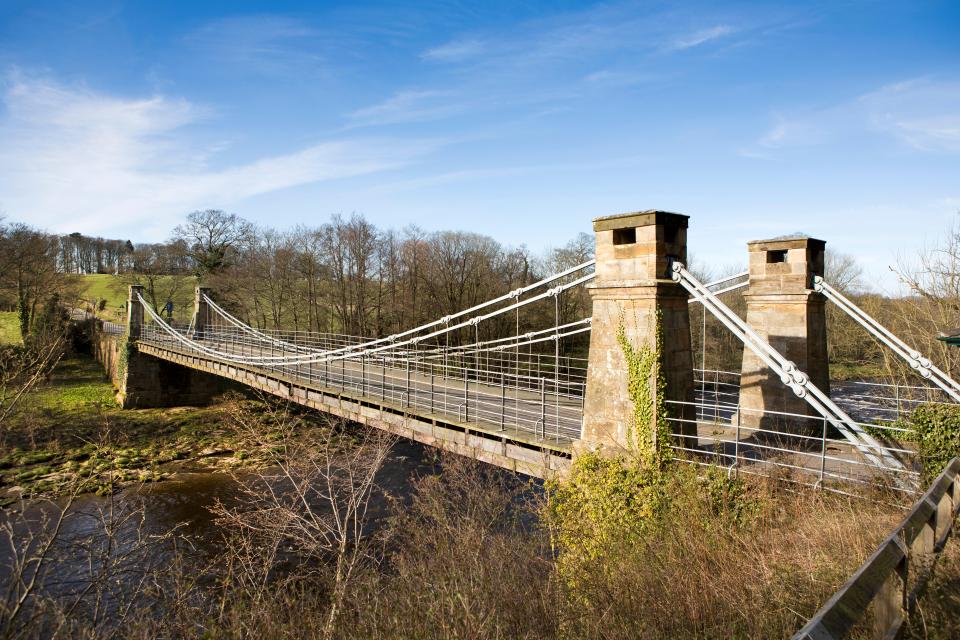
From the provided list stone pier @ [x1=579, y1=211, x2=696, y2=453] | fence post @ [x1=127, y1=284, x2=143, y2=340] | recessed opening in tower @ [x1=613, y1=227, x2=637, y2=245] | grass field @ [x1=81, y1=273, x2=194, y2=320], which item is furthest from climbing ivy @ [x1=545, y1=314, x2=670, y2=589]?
grass field @ [x1=81, y1=273, x2=194, y2=320]

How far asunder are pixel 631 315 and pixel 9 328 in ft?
101

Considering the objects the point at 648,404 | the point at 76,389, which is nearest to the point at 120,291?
the point at 76,389

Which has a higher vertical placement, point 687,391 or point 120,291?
point 120,291

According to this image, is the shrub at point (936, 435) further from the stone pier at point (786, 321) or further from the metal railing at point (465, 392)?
the metal railing at point (465, 392)

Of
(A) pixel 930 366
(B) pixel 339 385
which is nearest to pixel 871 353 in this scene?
(A) pixel 930 366

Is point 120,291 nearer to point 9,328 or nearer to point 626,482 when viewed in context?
point 9,328

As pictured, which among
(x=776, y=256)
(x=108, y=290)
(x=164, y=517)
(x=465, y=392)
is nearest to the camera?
(x=776, y=256)

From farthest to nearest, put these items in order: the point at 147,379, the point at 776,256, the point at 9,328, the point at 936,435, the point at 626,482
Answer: the point at 9,328 → the point at 147,379 → the point at 776,256 → the point at 626,482 → the point at 936,435

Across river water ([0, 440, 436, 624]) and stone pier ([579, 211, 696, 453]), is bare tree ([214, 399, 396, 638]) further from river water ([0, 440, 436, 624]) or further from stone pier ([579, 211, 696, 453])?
stone pier ([579, 211, 696, 453])

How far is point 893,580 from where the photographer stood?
2.34 metres

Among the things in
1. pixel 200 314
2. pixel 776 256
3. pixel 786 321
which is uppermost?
pixel 776 256

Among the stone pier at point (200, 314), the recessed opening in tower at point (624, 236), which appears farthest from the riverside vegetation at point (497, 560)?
the stone pier at point (200, 314)

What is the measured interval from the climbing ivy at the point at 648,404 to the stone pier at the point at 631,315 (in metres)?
0.06

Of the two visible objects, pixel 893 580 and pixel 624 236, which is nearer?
pixel 893 580
